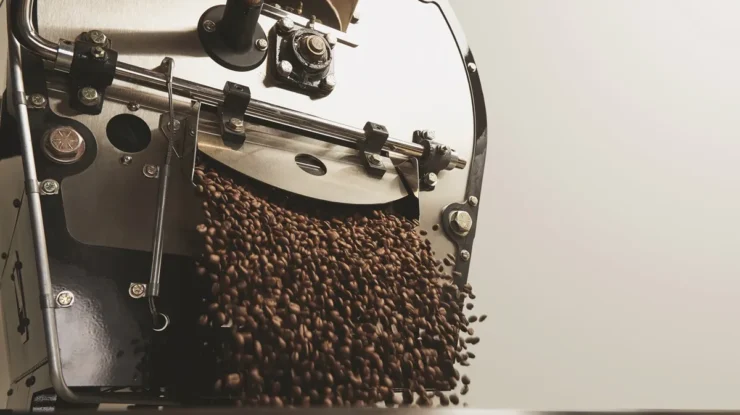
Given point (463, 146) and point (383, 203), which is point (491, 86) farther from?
point (383, 203)

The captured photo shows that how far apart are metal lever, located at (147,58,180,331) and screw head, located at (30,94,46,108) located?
0.13m

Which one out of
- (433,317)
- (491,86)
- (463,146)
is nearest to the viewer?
(433,317)

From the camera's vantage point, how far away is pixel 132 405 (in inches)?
26.7

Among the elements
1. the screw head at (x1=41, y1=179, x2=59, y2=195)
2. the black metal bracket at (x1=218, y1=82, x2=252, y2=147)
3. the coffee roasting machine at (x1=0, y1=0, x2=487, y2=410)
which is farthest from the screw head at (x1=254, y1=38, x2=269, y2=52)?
the screw head at (x1=41, y1=179, x2=59, y2=195)

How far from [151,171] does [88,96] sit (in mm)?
108

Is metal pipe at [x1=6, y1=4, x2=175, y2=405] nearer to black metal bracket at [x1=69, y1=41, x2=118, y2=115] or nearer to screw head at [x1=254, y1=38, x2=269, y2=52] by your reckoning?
black metal bracket at [x1=69, y1=41, x2=118, y2=115]

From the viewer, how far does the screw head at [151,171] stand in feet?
2.34

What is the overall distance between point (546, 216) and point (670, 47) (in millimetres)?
670

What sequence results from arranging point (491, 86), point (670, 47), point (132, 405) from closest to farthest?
point (132, 405), point (491, 86), point (670, 47)

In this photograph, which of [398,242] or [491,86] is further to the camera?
[491,86]

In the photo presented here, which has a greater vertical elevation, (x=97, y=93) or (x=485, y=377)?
(x=97, y=93)

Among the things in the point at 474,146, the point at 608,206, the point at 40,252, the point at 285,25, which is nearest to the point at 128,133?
the point at 40,252

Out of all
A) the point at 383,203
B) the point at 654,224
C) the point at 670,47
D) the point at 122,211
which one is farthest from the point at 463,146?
the point at 670,47

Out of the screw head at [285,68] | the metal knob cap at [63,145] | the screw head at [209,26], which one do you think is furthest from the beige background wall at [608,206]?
the metal knob cap at [63,145]
